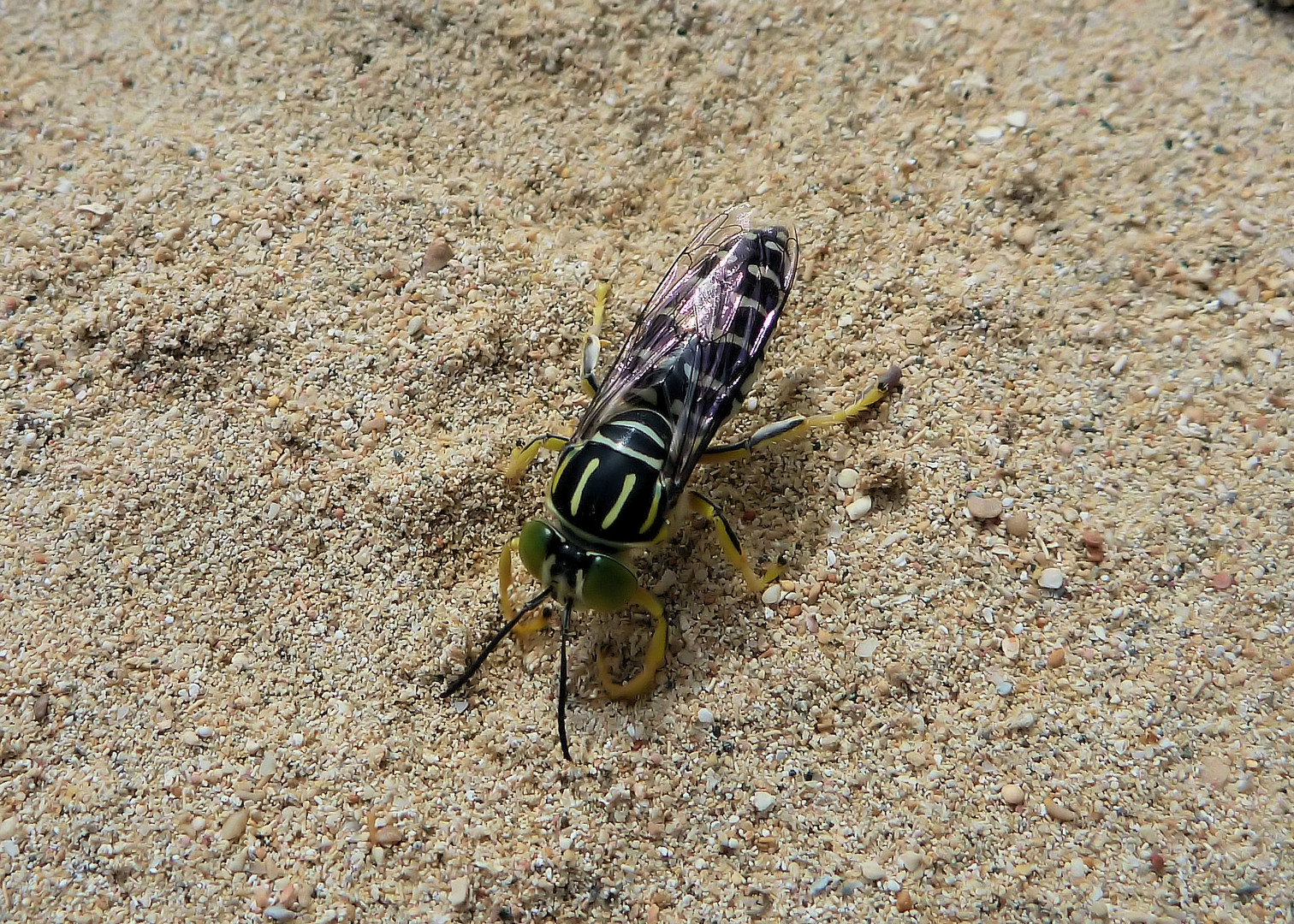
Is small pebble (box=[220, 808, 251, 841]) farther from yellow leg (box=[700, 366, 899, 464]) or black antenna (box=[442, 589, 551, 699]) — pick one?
yellow leg (box=[700, 366, 899, 464])

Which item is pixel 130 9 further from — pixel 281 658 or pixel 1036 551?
pixel 1036 551

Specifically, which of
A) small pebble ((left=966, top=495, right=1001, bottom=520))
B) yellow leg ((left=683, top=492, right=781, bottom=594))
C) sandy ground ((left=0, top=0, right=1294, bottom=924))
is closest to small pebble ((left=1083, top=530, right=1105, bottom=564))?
sandy ground ((left=0, top=0, right=1294, bottom=924))

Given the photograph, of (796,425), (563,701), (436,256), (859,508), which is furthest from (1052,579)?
(436,256)

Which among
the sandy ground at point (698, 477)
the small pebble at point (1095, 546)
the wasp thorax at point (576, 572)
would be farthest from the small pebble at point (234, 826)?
the small pebble at point (1095, 546)

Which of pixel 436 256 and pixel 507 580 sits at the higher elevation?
pixel 436 256

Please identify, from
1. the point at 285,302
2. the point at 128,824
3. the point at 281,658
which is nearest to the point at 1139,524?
the point at 281,658

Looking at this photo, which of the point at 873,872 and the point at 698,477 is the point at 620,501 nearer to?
the point at 698,477

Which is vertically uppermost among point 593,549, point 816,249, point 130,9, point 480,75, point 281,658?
point 130,9
